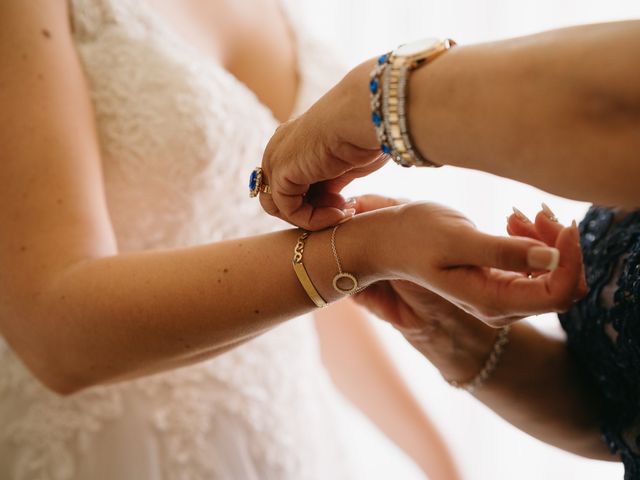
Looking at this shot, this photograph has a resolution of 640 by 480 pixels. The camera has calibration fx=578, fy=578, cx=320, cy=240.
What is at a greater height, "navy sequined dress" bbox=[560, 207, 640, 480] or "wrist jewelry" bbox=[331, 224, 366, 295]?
"wrist jewelry" bbox=[331, 224, 366, 295]

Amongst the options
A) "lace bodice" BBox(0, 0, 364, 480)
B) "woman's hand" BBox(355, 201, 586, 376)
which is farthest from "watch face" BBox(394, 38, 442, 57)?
"lace bodice" BBox(0, 0, 364, 480)

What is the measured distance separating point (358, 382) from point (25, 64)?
0.89 m

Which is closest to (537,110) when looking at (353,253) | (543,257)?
(543,257)

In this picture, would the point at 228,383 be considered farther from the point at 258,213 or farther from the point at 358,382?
the point at 358,382

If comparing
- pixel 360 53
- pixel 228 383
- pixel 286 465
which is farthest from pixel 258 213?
pixel 360 53

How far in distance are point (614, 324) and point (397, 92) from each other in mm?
387

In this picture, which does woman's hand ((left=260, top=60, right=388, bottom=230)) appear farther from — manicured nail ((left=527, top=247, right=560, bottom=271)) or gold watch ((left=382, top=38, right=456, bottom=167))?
manicured nail ((left=527, top=247, right=560, bottom=271))

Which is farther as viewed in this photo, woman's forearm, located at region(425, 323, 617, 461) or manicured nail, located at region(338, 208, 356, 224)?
woman's forearm, located at region(425, 323, 617, 461)

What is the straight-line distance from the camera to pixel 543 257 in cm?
A: 45

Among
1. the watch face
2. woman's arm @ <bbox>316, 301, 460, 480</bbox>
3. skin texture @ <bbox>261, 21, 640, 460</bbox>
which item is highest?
the watch face

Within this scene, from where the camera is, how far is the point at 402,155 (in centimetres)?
52

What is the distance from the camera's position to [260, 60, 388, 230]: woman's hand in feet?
1.76

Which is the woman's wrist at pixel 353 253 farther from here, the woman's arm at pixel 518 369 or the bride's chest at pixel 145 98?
the bride's chest at pixel 145 98

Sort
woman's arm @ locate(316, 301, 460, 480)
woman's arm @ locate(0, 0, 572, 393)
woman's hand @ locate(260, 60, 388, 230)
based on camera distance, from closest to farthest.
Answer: woman's hand @ locate(260, 60, 388, 230)
woman's arm @ locate(0, 0, 572, 393)
woman's arm @ locate(316, 301, 460, 480)
